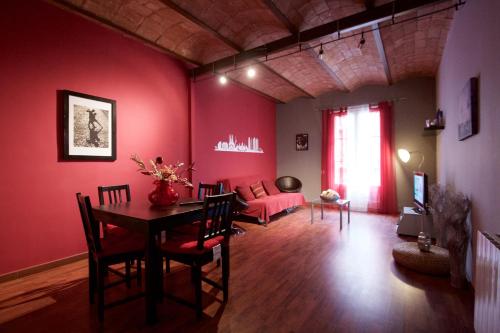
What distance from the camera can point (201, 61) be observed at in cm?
427

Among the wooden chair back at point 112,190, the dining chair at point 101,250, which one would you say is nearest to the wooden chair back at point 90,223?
the dining chair at point 101,250

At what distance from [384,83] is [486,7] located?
13.0 feet

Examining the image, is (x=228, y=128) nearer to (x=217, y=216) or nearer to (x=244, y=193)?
(x=244, y=193)

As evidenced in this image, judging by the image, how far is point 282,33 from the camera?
3498 mm

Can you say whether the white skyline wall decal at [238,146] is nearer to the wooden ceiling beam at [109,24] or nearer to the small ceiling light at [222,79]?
the small ceiling light at [222,79]

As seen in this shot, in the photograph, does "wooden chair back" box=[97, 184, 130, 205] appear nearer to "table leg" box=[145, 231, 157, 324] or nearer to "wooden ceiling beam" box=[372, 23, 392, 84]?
"table leg" box=[145, 231, 157, 324]

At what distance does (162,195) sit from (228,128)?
10.9ft

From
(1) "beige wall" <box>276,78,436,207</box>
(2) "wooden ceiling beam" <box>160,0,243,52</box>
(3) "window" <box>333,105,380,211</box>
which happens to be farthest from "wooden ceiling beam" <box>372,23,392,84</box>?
(2) "wooden ceiling beam" <box>160,0,243,52</box>

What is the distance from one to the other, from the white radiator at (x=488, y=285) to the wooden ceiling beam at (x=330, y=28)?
2.41 m

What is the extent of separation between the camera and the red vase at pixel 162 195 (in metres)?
2.36

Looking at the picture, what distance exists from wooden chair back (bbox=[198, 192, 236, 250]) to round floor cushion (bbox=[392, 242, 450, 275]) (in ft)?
6.73

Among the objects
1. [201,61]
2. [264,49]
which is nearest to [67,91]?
[201,61]

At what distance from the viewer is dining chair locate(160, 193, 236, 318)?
191 cm

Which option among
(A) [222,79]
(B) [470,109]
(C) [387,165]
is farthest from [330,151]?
(B) [470,109]
